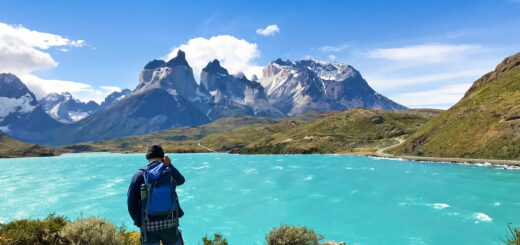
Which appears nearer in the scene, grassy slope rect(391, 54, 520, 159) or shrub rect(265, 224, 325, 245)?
shrub rect(265, 224, 325, 245)

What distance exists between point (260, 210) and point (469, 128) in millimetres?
107808

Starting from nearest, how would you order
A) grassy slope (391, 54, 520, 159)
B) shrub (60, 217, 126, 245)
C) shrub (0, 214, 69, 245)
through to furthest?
1. shrub (60, 217, 126, 245)
2. shrub (0, 214, 69, 245)
3. grassy slope (391, 54, 520, 159)

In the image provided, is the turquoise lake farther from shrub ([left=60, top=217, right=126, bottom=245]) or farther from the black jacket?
the black jacket

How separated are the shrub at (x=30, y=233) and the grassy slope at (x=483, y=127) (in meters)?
124

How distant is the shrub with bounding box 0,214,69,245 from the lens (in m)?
12.5

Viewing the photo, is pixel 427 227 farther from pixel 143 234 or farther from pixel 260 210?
pixel 143 234

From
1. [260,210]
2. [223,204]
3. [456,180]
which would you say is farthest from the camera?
[456,180]

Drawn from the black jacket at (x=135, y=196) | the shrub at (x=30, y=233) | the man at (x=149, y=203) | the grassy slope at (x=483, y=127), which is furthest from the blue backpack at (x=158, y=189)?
the grassy slope at (x=483, y=127)

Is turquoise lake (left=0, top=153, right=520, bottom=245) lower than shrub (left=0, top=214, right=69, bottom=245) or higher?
lower

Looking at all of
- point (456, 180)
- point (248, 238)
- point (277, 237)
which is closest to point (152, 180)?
point (277, 237)

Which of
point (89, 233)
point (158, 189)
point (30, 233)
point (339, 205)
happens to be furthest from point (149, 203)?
point (339, 205)

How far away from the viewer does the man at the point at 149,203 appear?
8.73 m

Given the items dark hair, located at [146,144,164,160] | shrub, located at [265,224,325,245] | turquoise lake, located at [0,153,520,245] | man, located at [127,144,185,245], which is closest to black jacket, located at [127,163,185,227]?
man, located at [127,144,185,245]

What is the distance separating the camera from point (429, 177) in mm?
83062
